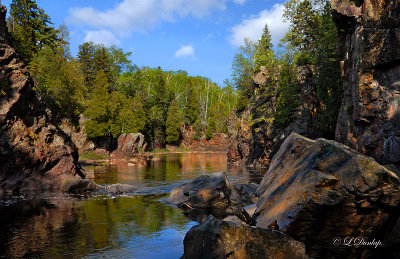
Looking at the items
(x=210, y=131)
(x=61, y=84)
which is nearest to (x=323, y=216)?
(x=61, y=84)

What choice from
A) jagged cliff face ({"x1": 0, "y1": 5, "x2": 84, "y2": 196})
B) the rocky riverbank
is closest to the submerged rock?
jagged cliff face ({"x1": 0, "y1": 5, "x2": 84, "y2": 196})

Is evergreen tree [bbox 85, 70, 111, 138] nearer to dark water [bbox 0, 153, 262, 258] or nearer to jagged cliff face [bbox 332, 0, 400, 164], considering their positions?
dark water [bbox 0, 153, 262, 258]

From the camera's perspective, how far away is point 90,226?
15133mm

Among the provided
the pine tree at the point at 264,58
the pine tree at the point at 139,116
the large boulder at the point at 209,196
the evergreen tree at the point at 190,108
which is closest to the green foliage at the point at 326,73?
the pine tree at the point at 264,58

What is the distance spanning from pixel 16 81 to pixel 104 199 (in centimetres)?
1276

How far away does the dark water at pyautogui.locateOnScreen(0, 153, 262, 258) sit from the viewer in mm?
11812

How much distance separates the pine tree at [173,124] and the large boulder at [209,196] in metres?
70.3

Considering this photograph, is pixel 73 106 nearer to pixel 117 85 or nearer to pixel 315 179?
pixel 117 85

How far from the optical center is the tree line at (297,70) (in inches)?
1185

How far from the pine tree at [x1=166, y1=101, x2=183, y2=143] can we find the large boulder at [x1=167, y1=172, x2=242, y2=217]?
231 feet

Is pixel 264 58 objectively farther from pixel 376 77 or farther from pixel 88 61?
pixel 88 61

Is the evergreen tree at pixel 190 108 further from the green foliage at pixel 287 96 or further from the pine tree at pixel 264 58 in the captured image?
the green foliage at pixel 287 96

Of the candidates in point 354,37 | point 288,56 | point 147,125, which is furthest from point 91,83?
point 354,37

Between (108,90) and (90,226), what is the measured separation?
2656 inches
